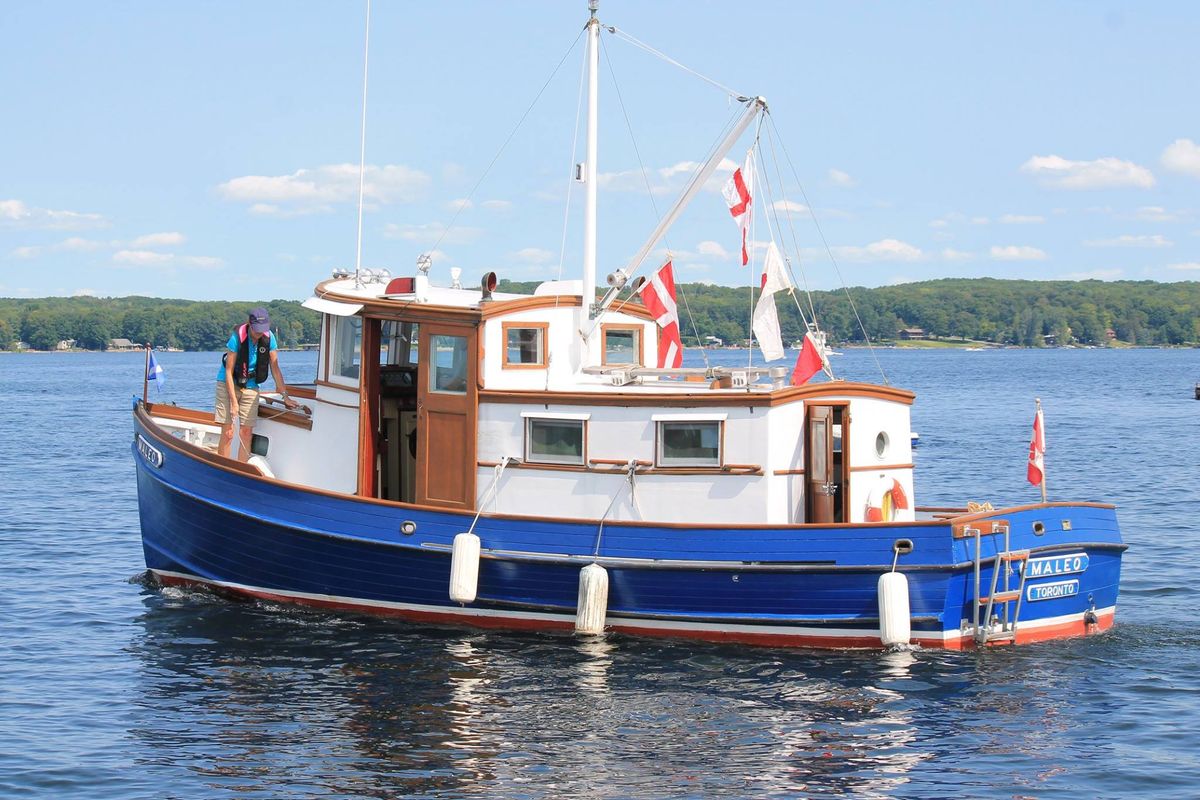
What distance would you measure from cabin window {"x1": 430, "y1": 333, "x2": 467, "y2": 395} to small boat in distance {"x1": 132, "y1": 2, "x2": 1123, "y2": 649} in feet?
0.09

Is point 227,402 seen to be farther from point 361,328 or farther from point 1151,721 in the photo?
point 1151,721

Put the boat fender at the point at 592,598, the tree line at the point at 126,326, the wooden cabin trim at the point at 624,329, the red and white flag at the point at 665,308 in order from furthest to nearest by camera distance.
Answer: the tree line at the point at 126,326 < the wooden cabin trim at the point at 624,329 < the red and white flag at the point at 665,308 < the boat fender at the point at 592,598

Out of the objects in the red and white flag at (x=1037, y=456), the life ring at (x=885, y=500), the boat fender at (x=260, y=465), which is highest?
the red and white flag at (x=1037, y=456)

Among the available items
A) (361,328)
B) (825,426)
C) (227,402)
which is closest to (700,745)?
(825,426)

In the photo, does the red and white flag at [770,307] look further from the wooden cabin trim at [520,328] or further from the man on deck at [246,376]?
the man on deck at [246,376]

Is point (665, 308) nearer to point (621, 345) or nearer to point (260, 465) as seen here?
point (621, 345)

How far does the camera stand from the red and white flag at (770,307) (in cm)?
1545

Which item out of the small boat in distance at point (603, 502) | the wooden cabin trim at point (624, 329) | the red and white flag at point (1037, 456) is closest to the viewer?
the small boat in distance at point (603, 502)

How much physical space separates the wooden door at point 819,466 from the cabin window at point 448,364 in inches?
160

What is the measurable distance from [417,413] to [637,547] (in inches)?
131

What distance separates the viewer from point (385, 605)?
16.4 metres

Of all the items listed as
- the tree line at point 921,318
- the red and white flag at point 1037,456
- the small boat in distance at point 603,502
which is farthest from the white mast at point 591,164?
the tree line at point 921,318

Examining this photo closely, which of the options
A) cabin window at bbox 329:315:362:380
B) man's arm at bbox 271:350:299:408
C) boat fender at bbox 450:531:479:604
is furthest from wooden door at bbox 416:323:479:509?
man's arm at bbox 271:350:299:408

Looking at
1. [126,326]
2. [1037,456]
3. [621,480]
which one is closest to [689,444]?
[621,480]
